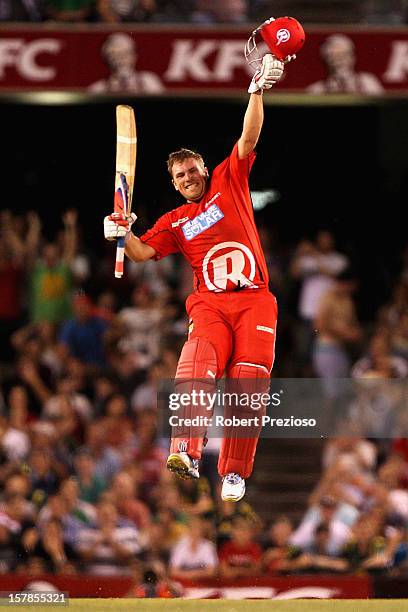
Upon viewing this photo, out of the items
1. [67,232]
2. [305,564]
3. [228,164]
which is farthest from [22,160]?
[228,164]

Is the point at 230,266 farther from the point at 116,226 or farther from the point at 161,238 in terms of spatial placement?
the point at 116,226

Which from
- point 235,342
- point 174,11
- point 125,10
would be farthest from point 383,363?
point 235,342

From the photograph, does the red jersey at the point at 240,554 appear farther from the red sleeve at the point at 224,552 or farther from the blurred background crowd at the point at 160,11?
the blurred background crowd at the point at 160,11

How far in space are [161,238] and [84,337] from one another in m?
5.16

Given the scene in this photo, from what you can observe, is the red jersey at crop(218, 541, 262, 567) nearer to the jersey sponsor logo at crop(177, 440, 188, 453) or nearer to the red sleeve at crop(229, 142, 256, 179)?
the jersey sponsor logo at crop(177, 440, 188, 453)

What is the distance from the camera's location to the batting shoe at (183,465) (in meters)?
8.66

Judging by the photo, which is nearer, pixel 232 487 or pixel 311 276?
pixel 232 487

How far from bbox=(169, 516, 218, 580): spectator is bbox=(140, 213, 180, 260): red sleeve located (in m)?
3.61

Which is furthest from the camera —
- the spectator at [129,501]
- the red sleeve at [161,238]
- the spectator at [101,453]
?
the spectator at [101,453]

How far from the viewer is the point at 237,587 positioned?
36.0 feet

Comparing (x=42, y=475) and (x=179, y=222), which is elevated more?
(x=179, y=222)

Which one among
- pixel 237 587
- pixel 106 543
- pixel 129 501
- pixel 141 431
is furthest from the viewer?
pixel 141 431

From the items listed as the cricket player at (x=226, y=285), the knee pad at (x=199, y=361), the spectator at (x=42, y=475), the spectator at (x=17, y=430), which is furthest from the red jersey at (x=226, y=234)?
the spectator at (x=17, y=430)

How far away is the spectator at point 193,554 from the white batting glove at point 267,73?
187 inches
